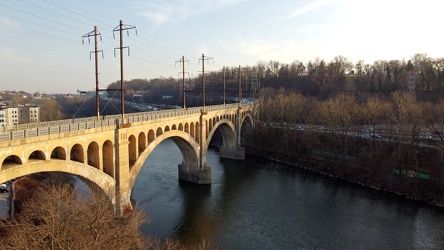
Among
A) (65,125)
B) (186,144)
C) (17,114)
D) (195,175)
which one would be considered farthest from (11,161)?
(17,114)

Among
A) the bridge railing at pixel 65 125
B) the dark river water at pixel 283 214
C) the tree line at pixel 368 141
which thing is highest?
the bridge railing at pixel 65 125

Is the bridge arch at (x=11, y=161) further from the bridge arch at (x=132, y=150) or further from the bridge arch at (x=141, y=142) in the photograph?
the bridge arch at (x=141, y=142)

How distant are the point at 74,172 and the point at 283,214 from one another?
19.0m

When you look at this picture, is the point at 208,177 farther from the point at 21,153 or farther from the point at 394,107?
the point at 394,107

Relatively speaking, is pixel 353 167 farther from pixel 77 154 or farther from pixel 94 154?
pixel 77 154

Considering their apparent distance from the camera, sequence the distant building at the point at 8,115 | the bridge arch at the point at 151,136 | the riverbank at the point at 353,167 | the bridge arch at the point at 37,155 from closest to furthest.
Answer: the bridge arch at the point at 37,155, the bridge arch at the point at 151,136, the riverbank at the point at 353,167, the distant building at the point at 8,115

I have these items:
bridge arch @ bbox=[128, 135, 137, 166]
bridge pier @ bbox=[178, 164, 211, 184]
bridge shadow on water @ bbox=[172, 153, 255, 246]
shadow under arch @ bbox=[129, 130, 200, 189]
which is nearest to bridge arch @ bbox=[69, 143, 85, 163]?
bridge arch @ bbox=[128, 135, 137, 166]

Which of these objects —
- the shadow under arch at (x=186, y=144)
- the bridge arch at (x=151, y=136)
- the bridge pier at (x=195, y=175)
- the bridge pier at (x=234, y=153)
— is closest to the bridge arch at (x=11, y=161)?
the bridge arch at (x=151, y=136)

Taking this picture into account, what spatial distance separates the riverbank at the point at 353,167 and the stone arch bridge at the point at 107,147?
53.7 feet

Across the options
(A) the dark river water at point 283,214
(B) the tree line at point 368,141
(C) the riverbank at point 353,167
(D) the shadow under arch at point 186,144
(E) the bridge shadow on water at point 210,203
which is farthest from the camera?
(B) the tree line at point 368,141

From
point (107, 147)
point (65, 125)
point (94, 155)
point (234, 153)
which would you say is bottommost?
point (234, 153)

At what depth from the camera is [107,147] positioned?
2522 centimetres

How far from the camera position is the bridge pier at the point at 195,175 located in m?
41.0

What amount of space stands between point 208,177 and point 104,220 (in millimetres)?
24652
